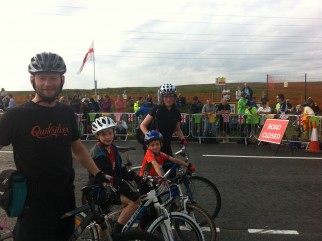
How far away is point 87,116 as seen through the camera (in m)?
15.0

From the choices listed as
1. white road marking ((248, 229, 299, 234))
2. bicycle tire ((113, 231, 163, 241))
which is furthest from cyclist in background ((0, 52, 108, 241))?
white road marking ((248, 229, 299, 234))

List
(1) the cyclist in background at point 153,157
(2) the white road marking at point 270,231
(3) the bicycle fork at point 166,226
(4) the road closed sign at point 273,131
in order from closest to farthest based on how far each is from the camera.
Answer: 1. (3) the bicycle fork at point 166,226
2. (1) the cyclist in background at point 153,157
3. (2) the white road marking at point 270,231
4. (4) the road closed sign at point 273,131

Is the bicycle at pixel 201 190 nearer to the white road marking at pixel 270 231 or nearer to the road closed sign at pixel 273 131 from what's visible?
the white road marking at pixel 270 231

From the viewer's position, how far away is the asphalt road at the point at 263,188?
4980 millimetres

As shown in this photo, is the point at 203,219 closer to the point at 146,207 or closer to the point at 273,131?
the point at 146,207

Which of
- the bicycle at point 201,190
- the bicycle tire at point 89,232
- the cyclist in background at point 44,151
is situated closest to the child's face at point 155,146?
the bicycle at point 201,190

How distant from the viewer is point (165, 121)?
5.40 meters

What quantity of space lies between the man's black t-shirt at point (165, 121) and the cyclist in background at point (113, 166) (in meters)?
1.26

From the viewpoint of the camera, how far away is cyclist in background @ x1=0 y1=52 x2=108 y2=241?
2553 millimetres

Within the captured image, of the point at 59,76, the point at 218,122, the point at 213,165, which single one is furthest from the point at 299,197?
the point at 218,122

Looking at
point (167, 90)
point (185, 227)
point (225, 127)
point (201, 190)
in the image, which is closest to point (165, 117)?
point (167, 90)

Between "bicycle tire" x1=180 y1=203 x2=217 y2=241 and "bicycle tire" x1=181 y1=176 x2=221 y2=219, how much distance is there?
2.49 feet

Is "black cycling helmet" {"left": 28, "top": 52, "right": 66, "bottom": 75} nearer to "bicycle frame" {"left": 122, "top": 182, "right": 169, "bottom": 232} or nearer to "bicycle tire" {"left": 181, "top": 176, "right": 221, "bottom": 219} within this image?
"bicycle frame" {"left": 122, "top": 182, "right": 169, "bottom": 232}

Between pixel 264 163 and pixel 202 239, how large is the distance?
6277 mm
